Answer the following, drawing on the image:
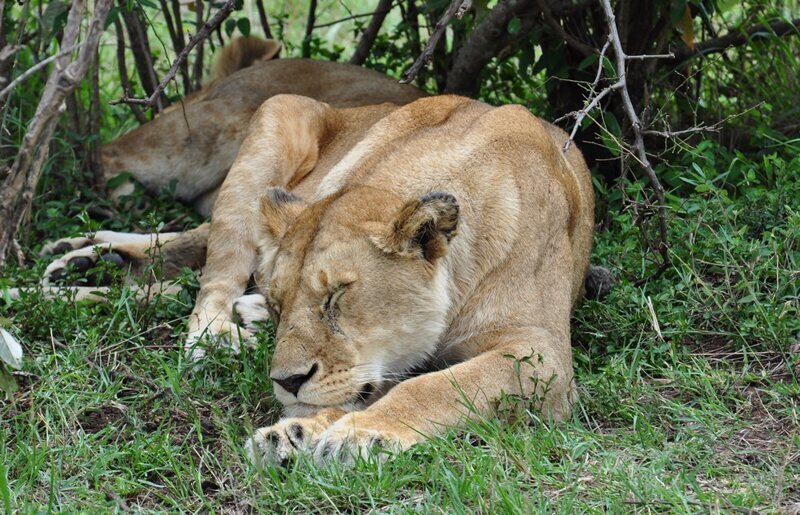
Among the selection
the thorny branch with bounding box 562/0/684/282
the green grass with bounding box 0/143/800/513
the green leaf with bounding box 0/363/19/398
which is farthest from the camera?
the thorny branch with bounding box 562/0/684/282

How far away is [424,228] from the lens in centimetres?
342

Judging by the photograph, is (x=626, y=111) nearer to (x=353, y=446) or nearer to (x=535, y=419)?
(x=535, y=419)

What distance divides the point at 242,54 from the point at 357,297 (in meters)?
3.19

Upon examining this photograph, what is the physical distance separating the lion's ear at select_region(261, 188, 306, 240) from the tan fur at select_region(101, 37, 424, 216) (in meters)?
Result: 1.79

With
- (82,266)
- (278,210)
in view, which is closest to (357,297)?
(278,210)

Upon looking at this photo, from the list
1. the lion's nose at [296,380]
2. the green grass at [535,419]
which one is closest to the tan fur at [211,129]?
the green grass at [535,419]

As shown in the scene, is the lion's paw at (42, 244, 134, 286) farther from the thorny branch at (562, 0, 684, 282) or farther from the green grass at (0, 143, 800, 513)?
the thorny branch at (562, 0, 684, 282)

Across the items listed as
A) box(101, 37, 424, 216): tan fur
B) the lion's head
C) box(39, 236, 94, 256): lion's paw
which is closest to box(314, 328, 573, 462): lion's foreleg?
the lion's head

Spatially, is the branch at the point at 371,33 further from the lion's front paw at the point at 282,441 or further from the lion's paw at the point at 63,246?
the lion's front paw at the point at 282,441

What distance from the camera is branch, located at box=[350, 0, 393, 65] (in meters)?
6.21

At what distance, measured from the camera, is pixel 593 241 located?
15.6 ft

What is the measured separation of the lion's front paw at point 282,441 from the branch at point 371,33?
11.5 feet

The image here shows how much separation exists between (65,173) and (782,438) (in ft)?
12.5

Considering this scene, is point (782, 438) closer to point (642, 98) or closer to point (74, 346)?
point (74, 346)
